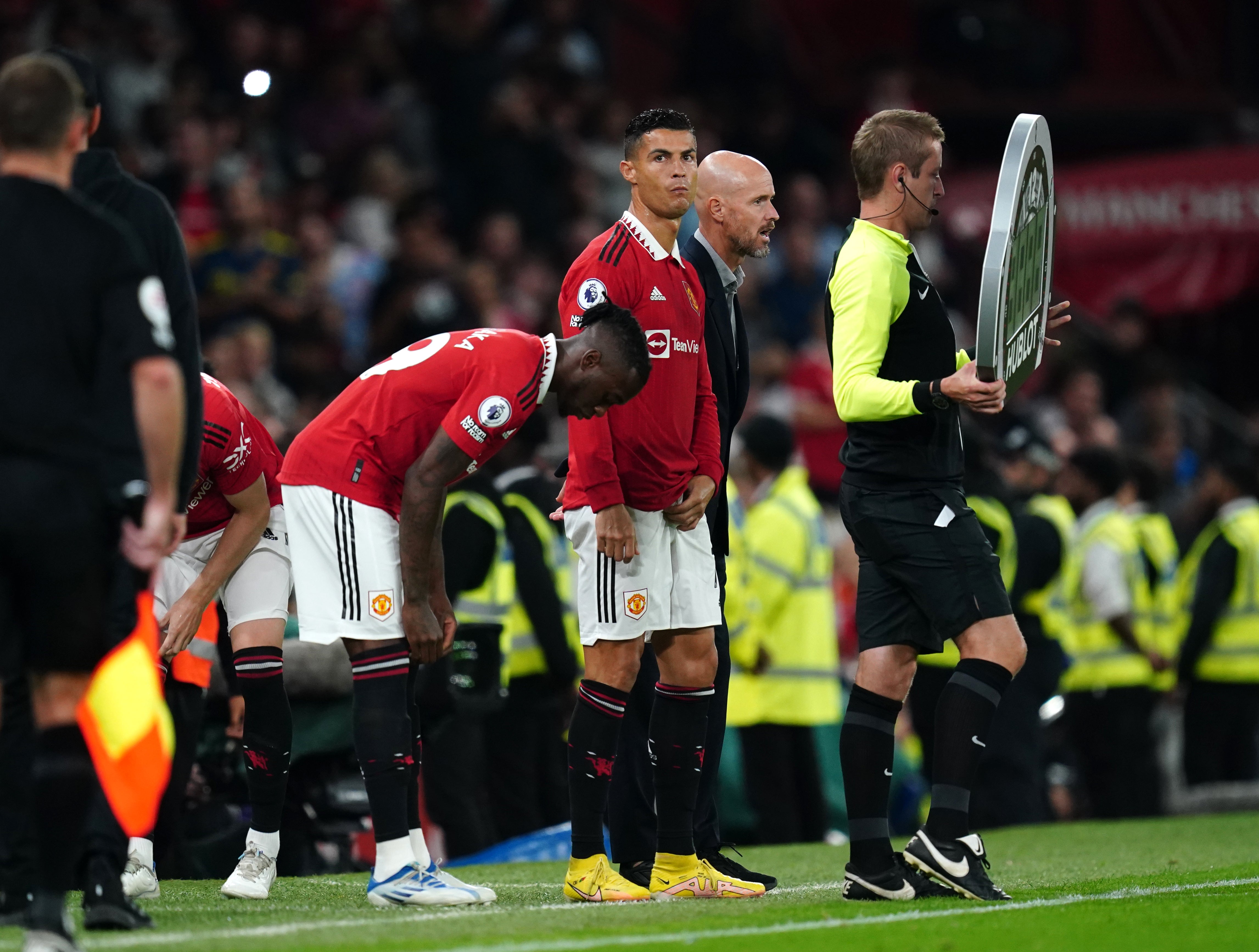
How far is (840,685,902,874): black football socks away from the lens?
598cm

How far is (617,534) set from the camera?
5.97 metres

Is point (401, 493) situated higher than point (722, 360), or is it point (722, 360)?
point (722, 360)

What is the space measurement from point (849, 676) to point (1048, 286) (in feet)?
24.1

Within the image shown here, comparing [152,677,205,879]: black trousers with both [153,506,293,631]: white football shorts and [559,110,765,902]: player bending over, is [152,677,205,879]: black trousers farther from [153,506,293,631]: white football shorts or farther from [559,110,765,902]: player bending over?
[559,110,765,902]: player bending over

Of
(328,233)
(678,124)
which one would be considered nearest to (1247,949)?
(678,124)

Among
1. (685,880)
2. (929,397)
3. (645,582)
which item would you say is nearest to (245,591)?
(645,582)

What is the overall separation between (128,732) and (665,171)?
278cm

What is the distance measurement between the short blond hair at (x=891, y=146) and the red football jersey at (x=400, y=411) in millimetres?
1234

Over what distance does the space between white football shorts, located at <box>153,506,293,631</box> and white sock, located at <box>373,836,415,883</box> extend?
108 cm

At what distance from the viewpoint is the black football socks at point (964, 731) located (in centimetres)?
588

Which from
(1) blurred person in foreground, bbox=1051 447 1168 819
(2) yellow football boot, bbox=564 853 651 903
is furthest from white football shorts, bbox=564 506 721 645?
(1) blurred person in foreground, bbox=1051 447 1168 819

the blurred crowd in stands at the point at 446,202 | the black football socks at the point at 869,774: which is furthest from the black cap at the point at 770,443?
the black football socks at the point at 869,774

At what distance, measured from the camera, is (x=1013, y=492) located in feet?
37.8

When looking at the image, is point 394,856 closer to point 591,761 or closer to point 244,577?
point 591,761
